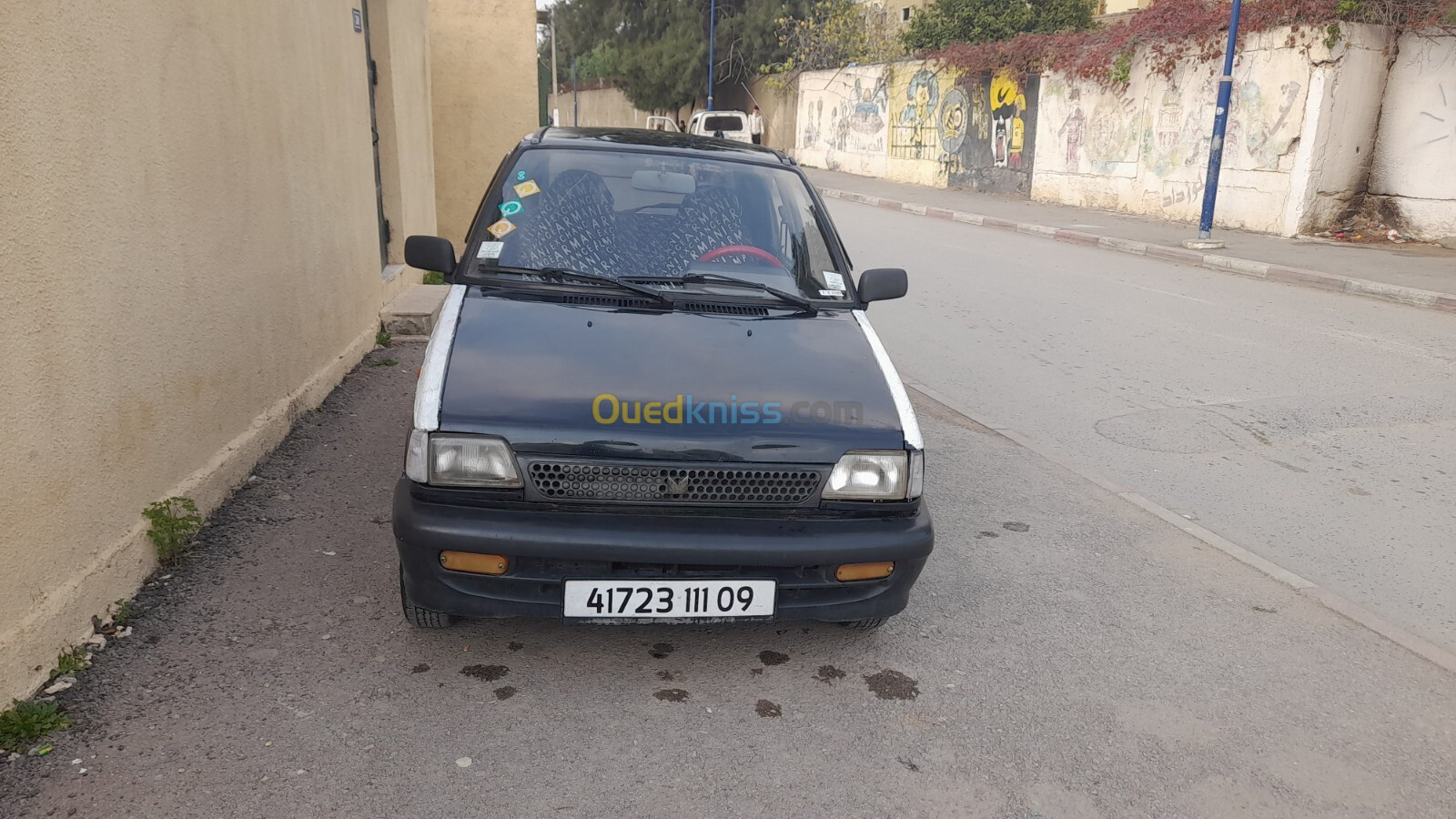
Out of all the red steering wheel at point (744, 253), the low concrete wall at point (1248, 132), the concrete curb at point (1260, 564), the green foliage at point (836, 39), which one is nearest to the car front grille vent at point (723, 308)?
the red steering wheel at point (744, 253)

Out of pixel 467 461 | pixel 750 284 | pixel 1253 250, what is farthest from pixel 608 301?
pixel 1253 250

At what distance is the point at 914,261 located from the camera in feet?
44.5

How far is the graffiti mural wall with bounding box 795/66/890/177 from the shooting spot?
30750mm

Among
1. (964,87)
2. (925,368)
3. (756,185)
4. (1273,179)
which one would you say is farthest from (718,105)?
(756,185)

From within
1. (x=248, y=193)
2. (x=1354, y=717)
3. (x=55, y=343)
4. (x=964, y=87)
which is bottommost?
(x=1354, y=717)

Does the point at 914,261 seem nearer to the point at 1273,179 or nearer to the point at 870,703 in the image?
the point at 1273,179

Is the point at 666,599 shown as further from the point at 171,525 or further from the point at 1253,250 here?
the point at 1253,250

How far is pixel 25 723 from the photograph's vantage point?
282 cm

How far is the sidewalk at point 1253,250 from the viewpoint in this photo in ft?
40.5

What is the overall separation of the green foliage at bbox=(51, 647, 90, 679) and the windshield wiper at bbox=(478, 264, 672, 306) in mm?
1865

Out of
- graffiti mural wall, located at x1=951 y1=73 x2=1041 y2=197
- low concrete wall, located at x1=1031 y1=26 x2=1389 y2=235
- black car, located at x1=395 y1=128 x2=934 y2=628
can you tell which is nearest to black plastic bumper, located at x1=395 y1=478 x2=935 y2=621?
black car, located at x1=395 y1=128 x2=934 y2=628

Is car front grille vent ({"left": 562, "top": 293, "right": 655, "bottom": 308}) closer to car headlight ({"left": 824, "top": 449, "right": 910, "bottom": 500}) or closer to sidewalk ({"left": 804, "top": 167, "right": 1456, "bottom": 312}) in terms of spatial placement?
car headlight ({"left": 824, "top": 449, "right": 910, "bottom": 500})

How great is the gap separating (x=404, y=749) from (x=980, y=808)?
5.30 feet

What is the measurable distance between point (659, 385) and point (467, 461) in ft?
2.09
